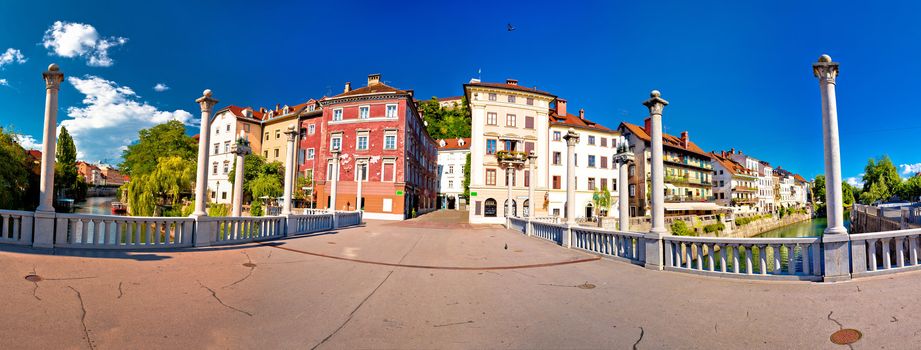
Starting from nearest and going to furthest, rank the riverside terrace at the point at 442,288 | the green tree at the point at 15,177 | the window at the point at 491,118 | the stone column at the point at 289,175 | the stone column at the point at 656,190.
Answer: the riverside terrace at the point at 442,288 → the stone column at the point at 656,190 → the stone column at the point at 289,175 → the green tree at the point at 15,177 → the window at the point at 491,118

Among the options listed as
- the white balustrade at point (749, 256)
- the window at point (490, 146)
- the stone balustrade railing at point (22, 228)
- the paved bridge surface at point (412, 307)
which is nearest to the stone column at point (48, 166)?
the stone balustrade railing at point (22, 228)

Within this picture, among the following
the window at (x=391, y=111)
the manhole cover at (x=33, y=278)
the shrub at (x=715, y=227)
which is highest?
the window at (x=391, y=111)

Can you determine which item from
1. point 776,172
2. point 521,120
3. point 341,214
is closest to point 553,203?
point 521,120

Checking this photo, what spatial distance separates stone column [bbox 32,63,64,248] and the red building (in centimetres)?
2473

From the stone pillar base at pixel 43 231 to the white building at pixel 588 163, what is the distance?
34323mm

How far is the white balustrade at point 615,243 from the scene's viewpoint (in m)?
8.47

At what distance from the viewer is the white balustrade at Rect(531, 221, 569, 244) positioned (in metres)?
13.2

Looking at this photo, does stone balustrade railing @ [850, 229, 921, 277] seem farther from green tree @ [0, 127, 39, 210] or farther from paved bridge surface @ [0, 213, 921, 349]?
green tree @ [0, 127, 39, 210]

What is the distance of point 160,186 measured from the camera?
34344 mm

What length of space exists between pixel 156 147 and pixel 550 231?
173ft

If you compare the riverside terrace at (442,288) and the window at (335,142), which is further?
the window at (335,142)

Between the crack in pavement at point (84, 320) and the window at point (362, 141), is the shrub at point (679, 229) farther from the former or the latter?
the crack in pavement at point (84, 320)

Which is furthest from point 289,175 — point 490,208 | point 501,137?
point 501,137

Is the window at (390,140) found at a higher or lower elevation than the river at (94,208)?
higher
